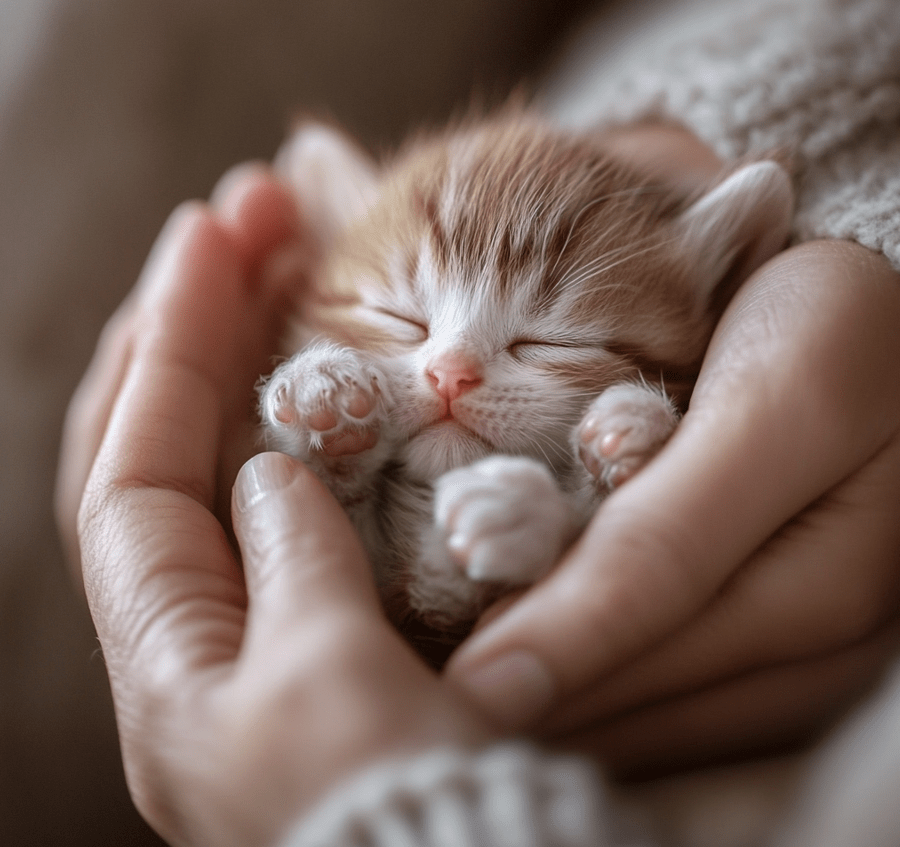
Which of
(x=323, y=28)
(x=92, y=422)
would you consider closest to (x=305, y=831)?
(x=92, y=422)

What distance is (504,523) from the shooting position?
76 cm

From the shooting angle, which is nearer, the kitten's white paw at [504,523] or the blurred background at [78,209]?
the kitten's white paw at [504,523]

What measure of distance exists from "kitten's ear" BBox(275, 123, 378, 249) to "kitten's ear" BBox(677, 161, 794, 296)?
0.60 m

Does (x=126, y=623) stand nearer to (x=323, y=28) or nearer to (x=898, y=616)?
(x=898, y=616)

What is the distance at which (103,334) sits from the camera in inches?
63.5

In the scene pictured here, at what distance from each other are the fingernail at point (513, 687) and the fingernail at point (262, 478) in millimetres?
329

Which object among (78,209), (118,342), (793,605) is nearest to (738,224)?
(793,605)

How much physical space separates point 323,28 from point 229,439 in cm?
124

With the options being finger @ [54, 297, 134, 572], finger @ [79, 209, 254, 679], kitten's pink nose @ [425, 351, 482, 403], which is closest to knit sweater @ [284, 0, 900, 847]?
finger @ [79, 209, 254, 679]

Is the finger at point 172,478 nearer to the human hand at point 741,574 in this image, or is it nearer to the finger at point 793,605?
the human hand at point 741,574

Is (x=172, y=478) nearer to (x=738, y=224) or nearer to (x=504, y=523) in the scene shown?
(x=504, y=523)

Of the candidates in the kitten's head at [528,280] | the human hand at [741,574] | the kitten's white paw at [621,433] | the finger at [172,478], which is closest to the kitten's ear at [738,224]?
the kitten's head at [528,280]

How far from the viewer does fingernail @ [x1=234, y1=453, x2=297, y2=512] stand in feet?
2.77

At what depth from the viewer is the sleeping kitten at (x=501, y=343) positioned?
2.84 feet
